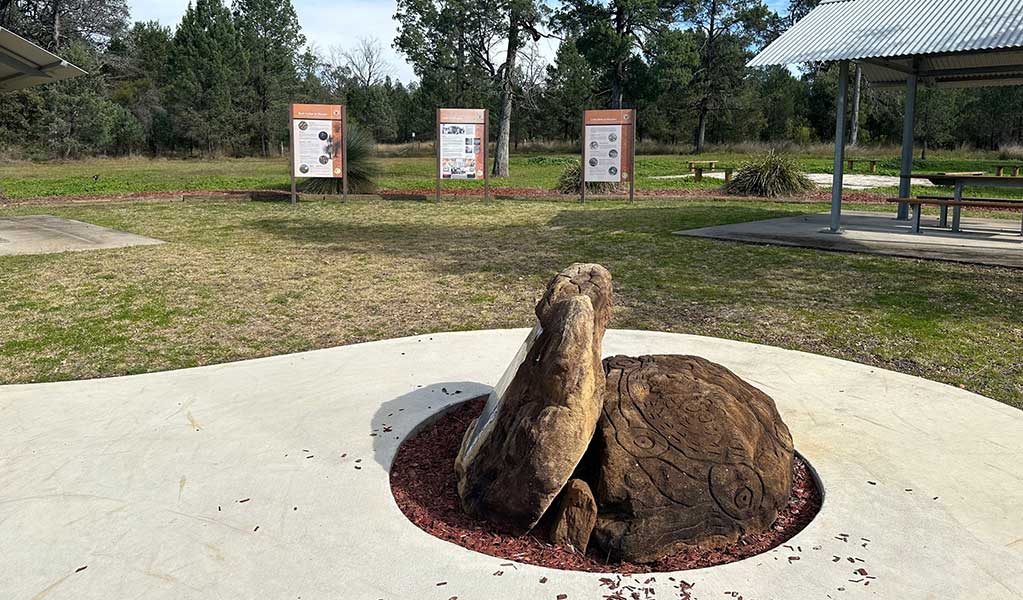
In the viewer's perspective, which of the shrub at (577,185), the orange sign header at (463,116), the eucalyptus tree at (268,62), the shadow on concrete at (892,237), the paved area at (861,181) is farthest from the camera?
the eucalyptus tree at (268,62)

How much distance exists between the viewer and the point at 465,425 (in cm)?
410

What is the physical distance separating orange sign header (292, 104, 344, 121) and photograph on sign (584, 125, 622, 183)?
5.75m

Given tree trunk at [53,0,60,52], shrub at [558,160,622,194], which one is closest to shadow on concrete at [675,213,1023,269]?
shrub at [558,160,622,194]

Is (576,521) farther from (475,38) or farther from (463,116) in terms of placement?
(475,38)

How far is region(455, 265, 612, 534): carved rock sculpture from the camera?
2.92 m

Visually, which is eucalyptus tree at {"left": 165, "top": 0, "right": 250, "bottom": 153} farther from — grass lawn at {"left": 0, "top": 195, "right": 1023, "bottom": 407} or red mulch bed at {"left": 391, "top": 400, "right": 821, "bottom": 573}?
red mulch bed at {"left": 391, "top": 400, "right": 821, "bottom": 573}

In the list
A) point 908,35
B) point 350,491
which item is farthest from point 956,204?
point 350,491

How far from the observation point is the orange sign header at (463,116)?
19.2 metres

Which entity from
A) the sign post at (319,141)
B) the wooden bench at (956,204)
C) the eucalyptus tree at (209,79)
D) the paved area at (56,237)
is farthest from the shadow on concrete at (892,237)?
the eucalyptus tree at (209,79)

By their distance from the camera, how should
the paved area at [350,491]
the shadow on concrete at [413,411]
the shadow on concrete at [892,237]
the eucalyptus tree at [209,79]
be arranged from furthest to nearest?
the eucalyptus tree at [209,79]
the shadow on concrete at [892,237]
the shadow on concrete at [413,411]
the paved area at [350,491]

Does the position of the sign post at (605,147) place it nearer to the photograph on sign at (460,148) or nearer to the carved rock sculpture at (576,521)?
the photograph on sign at (460,148)

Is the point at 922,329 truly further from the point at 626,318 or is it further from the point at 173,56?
the point at 173,56

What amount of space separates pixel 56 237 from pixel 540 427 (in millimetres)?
11059

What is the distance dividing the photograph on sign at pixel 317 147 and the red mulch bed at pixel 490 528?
50.1 ft
